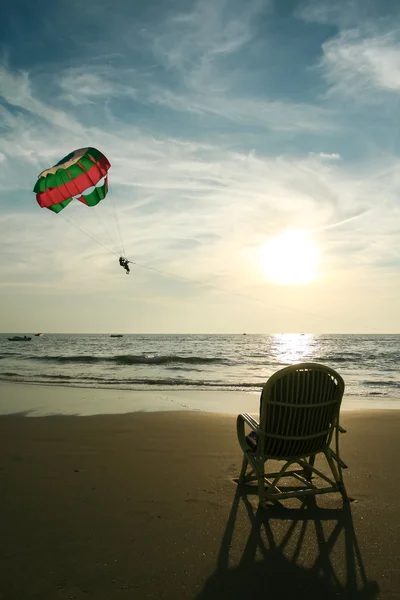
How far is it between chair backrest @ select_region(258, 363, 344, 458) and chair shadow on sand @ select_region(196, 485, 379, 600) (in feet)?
1.69

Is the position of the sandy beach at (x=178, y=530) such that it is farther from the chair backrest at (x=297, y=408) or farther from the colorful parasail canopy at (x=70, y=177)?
the colorful parasail canopy at (x=70, y=177)

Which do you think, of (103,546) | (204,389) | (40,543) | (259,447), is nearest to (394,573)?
(259,447)

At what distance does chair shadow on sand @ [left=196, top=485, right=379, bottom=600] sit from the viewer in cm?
258

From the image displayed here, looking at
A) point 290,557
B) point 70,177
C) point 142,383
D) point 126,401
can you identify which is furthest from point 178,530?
point 142,383

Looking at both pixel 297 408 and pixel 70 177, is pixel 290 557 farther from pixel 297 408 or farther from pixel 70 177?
pixel 70 177

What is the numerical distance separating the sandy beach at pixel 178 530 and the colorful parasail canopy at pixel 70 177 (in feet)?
23.4

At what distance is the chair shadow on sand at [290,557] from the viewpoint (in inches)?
102

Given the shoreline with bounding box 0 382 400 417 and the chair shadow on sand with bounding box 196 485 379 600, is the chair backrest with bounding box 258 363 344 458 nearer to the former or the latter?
the chair shadow on sand with bounding box 196 485 379 600

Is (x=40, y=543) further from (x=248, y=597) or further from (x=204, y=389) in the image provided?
(x=204, y=389)

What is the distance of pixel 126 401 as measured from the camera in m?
10.8

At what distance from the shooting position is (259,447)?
3803 millimetres

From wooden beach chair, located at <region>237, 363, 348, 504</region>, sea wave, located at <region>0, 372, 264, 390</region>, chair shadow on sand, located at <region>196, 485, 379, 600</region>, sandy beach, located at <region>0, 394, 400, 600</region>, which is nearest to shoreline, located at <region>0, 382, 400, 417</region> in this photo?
sea wave, located at <region>0, 372, 264, 390</region>

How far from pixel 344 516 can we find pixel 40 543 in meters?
2.37

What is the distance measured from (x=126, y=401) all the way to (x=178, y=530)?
25.2 ft
